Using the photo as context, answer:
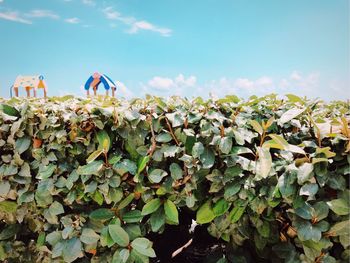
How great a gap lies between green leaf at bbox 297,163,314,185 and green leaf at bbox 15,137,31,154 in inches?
67.1

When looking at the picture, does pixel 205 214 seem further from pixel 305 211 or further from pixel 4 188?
pixel 4 188

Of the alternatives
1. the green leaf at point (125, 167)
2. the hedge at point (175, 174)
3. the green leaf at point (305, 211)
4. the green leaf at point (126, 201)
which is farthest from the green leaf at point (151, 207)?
the green leaf at point (305, 211)

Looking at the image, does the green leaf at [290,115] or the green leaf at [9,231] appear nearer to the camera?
the green leaf at [290,115]

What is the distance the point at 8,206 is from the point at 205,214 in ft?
4.68

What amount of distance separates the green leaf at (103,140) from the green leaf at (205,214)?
69 cm

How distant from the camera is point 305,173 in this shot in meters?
1.74

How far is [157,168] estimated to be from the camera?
2092 millimetres

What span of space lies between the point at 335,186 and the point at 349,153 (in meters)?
0.19

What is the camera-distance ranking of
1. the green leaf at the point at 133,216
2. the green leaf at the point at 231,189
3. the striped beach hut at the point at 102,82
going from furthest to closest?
the striped beach hut at the point at 102,82 < the green leaf at the point at 133,216 < the green leaf at the point at 231,189

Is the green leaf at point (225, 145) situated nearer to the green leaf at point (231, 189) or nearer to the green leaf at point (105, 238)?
the green leaf at point (231, 189)

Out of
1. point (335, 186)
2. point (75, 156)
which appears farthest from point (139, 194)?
point (335, 186)

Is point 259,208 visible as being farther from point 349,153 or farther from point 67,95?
point 67,95

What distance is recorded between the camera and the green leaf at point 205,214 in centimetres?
206

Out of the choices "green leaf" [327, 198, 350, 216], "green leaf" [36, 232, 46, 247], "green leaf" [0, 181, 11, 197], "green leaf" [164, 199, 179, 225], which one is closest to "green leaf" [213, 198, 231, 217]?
"green leaf" [164, 199, 179, 225]
